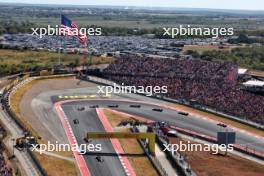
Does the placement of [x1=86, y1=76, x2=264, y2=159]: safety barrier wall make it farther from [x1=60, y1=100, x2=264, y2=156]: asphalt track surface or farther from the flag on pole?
the flag on pole

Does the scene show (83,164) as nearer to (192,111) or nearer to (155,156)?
(155,156)

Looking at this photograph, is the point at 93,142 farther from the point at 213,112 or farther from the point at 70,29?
the point at 70,29

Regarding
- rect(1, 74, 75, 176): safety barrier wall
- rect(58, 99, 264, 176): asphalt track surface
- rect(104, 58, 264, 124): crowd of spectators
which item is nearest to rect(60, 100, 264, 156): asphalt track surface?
rect(58, 99, 264, 176): asphalt track surface

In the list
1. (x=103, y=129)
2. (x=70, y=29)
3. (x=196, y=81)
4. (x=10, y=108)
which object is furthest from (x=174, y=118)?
(x=70, y=29)

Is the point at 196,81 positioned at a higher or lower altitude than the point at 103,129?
higher

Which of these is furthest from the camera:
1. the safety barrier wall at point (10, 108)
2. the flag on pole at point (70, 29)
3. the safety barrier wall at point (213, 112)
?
the flag on pole at point (70, 29)

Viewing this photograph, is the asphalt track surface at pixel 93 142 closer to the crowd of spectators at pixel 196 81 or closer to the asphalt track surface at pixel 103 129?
the asphalt track surface at pixel 103 129

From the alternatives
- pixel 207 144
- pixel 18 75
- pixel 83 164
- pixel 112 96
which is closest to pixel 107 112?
pixel 112 96

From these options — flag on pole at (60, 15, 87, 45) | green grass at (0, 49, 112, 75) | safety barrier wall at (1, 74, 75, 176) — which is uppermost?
flag on pole at (60, 15, 87, 45)

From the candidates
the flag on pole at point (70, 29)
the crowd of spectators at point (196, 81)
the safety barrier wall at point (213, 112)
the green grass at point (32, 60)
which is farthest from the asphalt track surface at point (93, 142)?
the green grass at point (32, 60)
